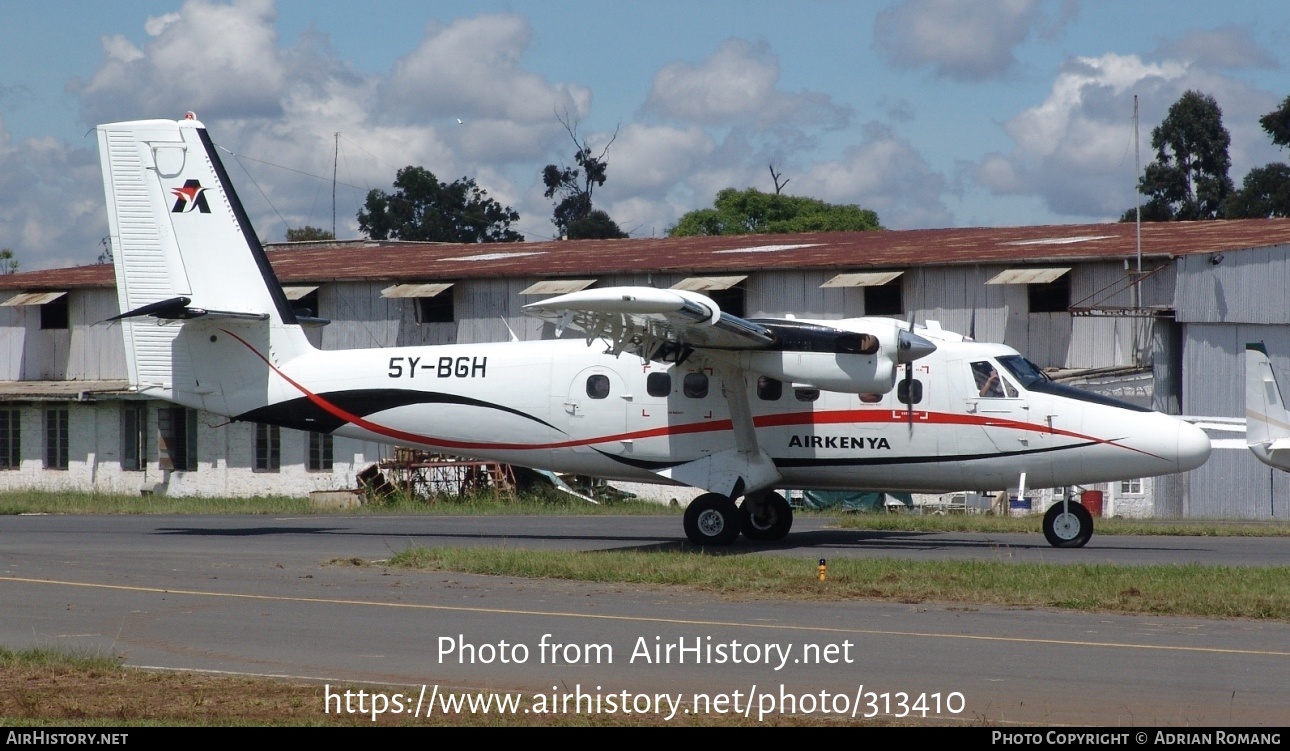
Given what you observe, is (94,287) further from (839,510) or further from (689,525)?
(689,525)

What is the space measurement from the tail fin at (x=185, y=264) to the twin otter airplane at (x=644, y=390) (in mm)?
31

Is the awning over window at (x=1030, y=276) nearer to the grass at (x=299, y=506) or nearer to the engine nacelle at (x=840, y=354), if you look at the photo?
the grass at (x=299, y=506)

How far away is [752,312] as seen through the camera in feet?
113

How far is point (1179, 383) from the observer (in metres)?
31.0

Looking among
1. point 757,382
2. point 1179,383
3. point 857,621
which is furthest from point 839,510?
point 857,621

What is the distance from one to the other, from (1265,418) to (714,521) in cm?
1209

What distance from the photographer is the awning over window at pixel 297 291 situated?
37656mm

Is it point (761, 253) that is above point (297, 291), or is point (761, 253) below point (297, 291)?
above

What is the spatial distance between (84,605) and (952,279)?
23.8 metres

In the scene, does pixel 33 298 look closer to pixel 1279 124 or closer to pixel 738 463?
pixel 738 463

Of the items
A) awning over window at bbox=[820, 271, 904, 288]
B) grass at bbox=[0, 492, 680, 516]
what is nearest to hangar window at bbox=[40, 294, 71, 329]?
grass at bbox=[0, 492, 680, 516]

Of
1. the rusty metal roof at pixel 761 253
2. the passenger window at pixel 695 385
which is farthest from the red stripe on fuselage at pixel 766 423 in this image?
the rusty metal roof at pixel 761 253

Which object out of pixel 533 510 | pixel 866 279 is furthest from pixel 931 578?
pixel 866 279

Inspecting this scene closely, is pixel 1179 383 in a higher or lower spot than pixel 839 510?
higher
